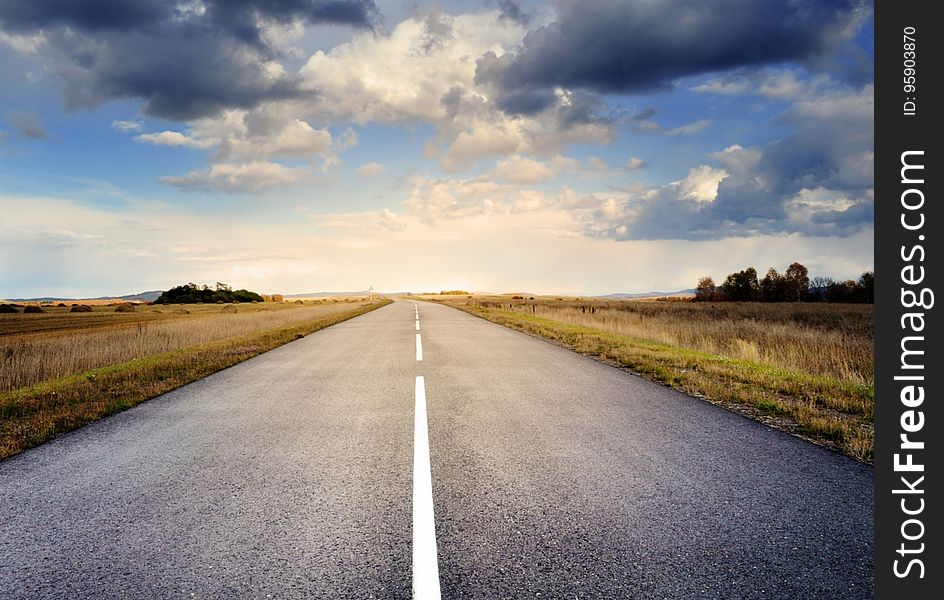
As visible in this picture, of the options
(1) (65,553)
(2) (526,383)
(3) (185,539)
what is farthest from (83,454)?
(2) (526,383)

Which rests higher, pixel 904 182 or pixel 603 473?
pixel 904 182

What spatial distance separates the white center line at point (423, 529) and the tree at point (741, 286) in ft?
333

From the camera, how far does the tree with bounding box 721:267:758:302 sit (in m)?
93.9

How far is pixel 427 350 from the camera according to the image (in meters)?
14.5

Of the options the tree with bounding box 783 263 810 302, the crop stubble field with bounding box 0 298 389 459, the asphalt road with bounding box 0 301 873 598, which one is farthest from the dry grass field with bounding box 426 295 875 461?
the tree with bounding box 783 263 810 302

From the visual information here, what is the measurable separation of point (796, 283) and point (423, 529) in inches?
4142

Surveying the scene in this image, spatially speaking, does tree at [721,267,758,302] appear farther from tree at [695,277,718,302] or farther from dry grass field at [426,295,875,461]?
dry grass field at [426,295,875,461]

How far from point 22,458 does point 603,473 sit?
6028 mm

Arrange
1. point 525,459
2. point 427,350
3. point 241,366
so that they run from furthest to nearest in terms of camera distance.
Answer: point 427,350 < point 241,366 < point 525,459

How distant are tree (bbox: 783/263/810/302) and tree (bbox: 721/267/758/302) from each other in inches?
206

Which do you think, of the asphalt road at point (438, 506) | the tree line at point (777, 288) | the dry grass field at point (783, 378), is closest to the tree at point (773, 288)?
the tree line at point (777, 288)

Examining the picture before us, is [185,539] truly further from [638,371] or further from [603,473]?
[638,371]

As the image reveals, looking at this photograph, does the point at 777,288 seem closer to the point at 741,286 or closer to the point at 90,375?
the point at 741,286

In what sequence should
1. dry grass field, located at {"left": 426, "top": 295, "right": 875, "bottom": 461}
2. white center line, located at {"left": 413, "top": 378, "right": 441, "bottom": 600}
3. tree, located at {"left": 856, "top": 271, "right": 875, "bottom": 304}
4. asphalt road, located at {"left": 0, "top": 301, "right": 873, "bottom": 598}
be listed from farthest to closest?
tree, located at {"left": 856, "top": 271, "right": 875, "bottom": 304} < dry grass field, located at {"left": 426, "top": 295, "right": 875, "bottom": 461} < asphalt road, located at {"left": 0, "top": 301, "right": 873, "bottom": 598} < white center line, located at {"left": 413, "top": 378, "right": 441, "bottom": 600}
